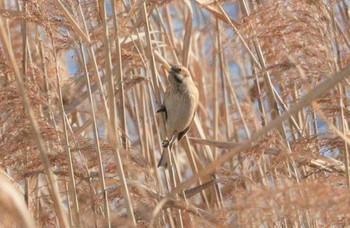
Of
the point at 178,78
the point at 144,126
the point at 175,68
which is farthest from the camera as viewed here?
the point at 178,78

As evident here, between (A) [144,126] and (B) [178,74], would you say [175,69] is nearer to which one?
(B) [178,74]

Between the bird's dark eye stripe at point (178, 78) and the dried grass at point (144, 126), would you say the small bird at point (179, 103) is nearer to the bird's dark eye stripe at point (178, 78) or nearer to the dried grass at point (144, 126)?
the bird's dark eye stripe at point (178, 78)

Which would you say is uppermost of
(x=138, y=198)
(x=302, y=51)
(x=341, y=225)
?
(x=302, y=51)

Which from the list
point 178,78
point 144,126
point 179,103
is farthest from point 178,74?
point 144,126

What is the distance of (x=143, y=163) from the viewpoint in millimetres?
2664

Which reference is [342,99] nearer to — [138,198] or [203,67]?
[138,198]

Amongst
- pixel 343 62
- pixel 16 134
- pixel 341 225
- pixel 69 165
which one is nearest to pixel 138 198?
pixel 69 165

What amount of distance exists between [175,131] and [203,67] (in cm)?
123

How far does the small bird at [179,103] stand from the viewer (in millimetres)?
3752

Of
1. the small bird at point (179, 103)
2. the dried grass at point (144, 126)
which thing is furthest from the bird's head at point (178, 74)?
the dried grass at point (144, 126)

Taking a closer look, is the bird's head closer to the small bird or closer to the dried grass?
the small bird

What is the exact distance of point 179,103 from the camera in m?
3.81

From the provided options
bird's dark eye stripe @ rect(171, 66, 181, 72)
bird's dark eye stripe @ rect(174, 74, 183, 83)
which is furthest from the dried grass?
bird's dark eye stripe @ rect(174, 74, 183, 83)

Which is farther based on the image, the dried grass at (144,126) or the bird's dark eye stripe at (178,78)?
the bird's dark eye stripe at (178,78)
